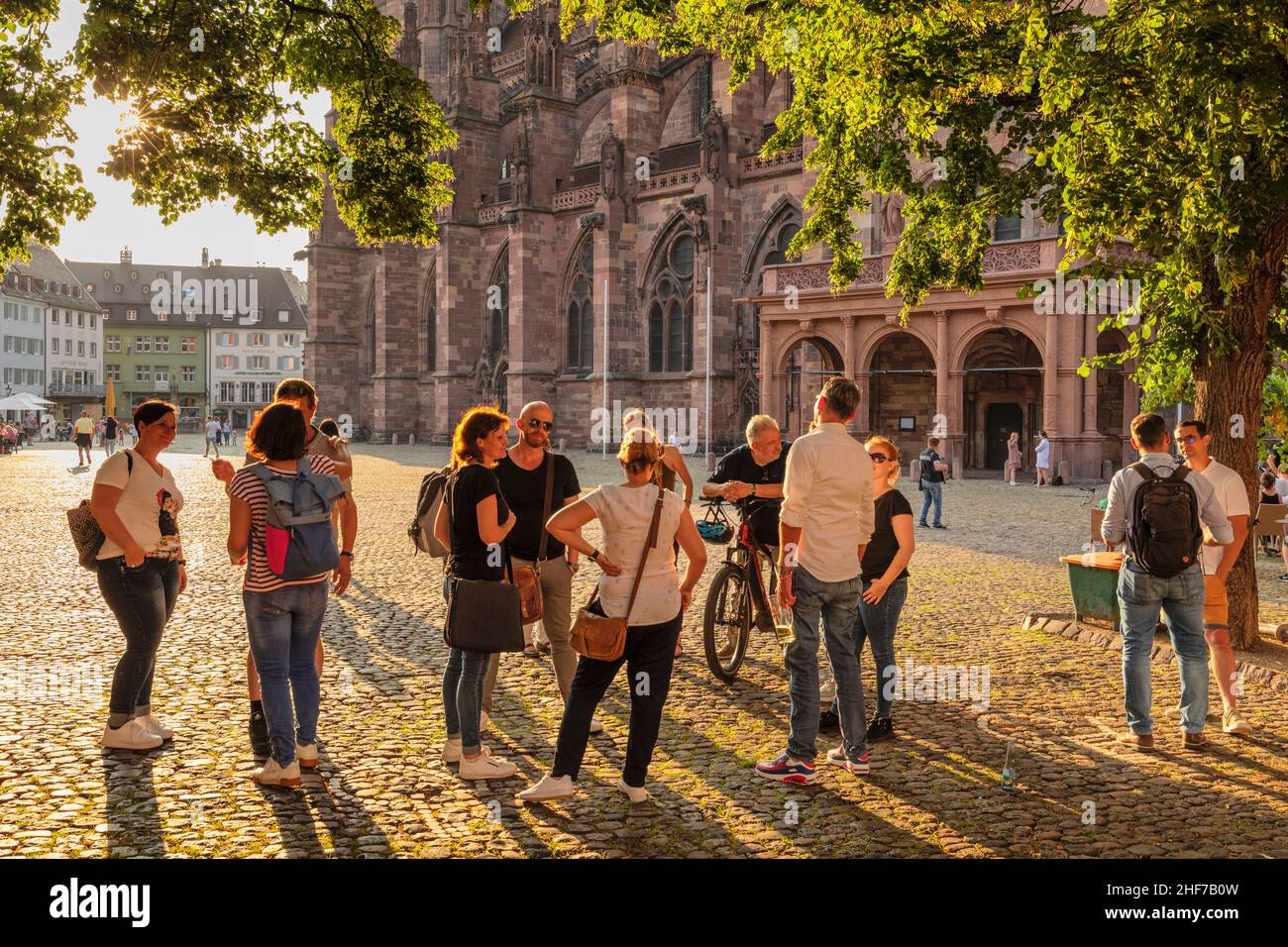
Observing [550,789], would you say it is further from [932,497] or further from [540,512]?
[932,497]

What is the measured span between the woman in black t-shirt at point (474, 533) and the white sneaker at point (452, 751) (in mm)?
66

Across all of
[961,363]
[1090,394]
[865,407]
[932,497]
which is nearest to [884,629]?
[932,497]

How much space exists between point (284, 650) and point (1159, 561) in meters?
4.38

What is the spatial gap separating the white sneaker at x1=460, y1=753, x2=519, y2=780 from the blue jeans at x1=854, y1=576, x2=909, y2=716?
6.58ft

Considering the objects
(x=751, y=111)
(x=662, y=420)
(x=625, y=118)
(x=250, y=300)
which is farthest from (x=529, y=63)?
(x=250, y=300)

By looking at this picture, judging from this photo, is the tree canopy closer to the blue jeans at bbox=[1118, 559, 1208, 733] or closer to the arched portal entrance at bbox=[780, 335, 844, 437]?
the blue jeans at bbox=[1118, 559, 1208, 733]

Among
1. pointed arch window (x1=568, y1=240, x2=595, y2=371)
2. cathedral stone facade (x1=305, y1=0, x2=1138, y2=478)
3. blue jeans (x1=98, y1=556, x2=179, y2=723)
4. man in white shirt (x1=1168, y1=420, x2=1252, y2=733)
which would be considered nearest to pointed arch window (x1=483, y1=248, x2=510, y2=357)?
cathedral stone facade (x1=305, y1=0, x2=1138, y2=478)

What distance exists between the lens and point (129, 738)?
5852 millimetres

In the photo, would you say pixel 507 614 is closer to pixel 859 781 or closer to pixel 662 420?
pixel 859 781

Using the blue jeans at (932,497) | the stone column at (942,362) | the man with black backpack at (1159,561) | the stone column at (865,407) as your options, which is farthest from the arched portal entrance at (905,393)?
the man with black backpack at (1159,561)

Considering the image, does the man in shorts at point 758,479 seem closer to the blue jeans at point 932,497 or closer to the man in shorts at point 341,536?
the man in shorts at point 341,536

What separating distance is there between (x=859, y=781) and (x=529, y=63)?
142ft

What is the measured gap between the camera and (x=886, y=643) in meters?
6.28

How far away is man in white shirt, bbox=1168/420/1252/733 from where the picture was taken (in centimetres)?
649
